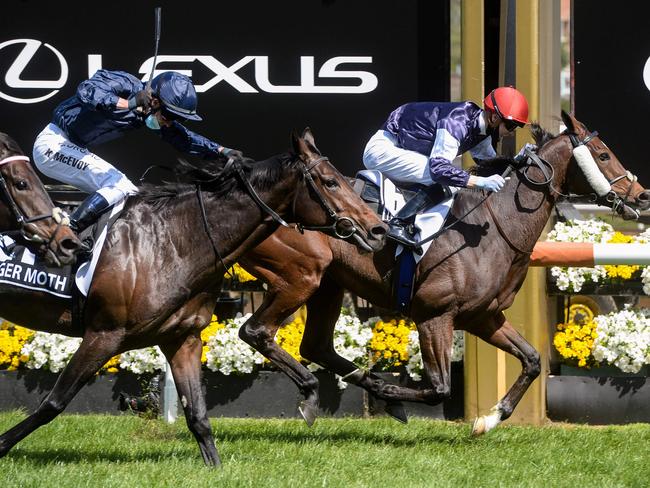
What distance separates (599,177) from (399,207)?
1185 mm

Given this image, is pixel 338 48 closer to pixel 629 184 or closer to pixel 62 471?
pixel 629 184

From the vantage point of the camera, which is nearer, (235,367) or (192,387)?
(192,387)

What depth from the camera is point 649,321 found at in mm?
8070

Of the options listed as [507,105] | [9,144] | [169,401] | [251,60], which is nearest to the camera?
[9,144]

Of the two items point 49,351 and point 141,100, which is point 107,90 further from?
point 49,351

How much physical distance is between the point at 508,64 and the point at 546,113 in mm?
423

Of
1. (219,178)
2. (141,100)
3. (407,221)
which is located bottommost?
(407,221)

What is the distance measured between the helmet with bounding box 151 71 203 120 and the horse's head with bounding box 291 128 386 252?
0.62 metres

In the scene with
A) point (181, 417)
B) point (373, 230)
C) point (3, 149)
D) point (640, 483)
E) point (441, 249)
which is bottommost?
point (181, 417)

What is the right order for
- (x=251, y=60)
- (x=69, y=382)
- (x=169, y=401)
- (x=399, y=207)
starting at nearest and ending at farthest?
1. (x=69, y=382)
2. (x=399, y=207)
3. (x=169, y=401)
4. (x=251, y=60)

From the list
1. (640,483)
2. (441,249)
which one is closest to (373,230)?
(441,249)

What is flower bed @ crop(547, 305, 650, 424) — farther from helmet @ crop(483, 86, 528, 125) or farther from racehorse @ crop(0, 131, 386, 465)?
racehorse @ crop(0, 131, 386, 465)

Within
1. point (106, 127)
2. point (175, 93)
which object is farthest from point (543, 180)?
point (106, 127)

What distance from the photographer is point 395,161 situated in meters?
6.93
